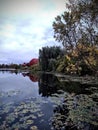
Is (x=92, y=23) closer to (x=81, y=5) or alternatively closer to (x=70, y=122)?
(x=81, y=5)

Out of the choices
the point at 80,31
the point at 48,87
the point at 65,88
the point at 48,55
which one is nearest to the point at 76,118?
the point at 80,31

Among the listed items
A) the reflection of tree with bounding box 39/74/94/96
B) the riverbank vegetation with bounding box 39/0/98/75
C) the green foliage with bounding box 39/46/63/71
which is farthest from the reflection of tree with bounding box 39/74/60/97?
the green foliage with bounding box 39/46/63/71

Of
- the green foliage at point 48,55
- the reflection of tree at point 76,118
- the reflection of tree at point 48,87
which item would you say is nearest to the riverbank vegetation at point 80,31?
the reflection of tree at point 76,118

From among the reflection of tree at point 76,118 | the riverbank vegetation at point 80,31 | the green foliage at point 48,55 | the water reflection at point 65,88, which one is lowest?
the reflection of tree at point 76,118

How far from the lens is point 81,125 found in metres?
9.70

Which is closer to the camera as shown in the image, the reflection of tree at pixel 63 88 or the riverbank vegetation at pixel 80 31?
the riverbank vegetation at pixel 80 31

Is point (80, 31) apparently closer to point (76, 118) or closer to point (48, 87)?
point (76, 118)

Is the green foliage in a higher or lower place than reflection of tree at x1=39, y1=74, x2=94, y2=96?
higher

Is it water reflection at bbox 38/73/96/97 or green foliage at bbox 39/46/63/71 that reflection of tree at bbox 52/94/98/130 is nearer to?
water reflection at bbox 38/73/96/97

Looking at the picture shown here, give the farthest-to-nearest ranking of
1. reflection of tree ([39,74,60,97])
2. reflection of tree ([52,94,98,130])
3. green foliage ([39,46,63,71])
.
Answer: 1. green foliage ([39,46,63,71])
2. reflection of tree ([39,74,60,97])
3. reflection of tree ([52,94,98,130])

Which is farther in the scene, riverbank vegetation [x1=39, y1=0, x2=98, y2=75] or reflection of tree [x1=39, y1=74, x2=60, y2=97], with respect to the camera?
reflection of tree [x1=39, y1=74, x2=60, y2=97]

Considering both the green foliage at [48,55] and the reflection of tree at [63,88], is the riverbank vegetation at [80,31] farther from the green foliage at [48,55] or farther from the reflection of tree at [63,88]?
the green foliage at [48,55]

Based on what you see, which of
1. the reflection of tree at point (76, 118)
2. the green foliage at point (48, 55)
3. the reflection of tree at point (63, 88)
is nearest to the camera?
the reflection of tree at point (76, 118)

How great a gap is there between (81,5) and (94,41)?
1.94m
